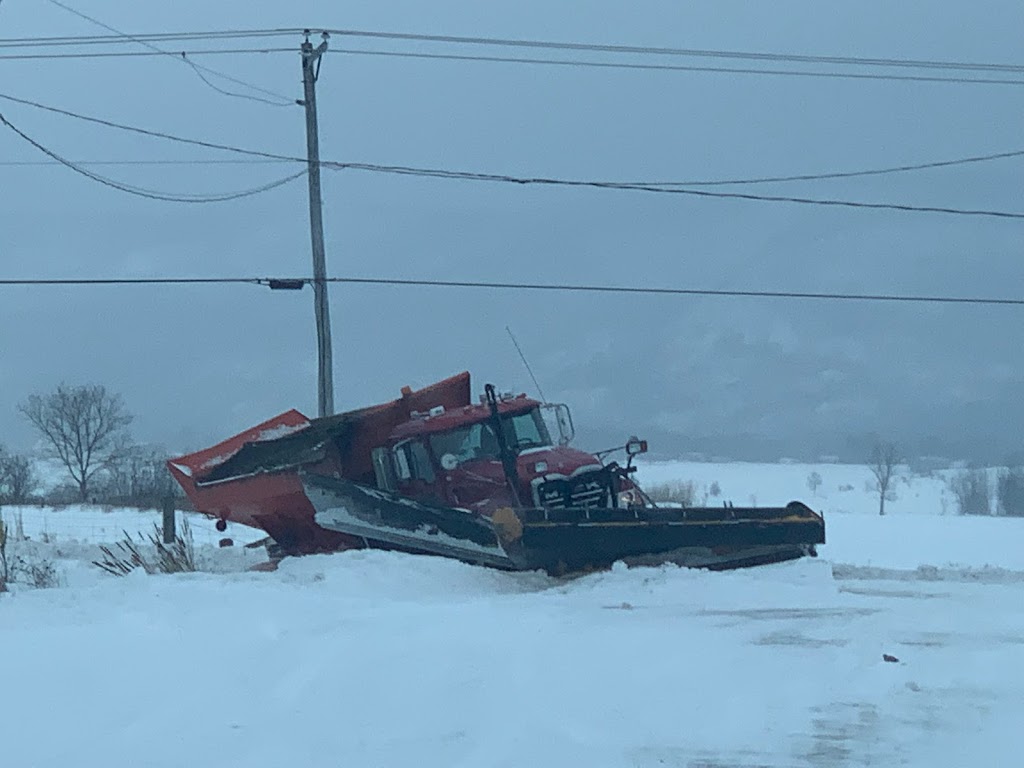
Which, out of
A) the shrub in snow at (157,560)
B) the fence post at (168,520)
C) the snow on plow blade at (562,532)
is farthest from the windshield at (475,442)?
the fence post at (168,520)

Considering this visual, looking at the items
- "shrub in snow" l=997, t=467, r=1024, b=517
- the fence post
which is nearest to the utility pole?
the fence post

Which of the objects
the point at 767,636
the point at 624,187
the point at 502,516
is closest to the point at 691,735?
the point at 767,636

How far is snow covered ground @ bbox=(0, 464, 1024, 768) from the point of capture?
5.95 metres

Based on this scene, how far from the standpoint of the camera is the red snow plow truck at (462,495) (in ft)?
42.9

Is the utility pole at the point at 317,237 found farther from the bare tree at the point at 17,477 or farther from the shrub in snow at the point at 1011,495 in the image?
the shrub in snow at the point at 1011,495

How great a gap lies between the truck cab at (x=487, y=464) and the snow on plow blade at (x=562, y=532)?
0.98 metres

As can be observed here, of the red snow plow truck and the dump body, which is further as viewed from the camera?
the dump body

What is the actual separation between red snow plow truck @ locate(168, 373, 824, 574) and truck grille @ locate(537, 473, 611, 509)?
14 millimetres

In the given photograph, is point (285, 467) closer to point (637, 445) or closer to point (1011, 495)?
point (637, 445)

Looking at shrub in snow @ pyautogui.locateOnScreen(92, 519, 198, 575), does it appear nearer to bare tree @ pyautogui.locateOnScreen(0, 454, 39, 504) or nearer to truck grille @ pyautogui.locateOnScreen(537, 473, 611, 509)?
truck grille @ pyautogui.locateOnScreen(537, 473, 611, 509)

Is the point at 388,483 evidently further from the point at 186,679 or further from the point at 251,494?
the point at 186,679

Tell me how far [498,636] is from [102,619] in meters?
2.78

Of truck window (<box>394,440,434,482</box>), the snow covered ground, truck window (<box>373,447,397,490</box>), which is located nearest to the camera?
the snow covered ground

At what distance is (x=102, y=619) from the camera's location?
8508 millimetres
